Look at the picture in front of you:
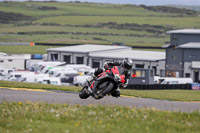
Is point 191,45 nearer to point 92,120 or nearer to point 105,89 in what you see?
point 105,89

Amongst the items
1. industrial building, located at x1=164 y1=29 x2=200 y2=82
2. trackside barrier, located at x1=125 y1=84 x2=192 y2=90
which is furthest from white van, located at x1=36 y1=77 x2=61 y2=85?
industrial building, located at x1=164 y1=29 x2=200 y2=82

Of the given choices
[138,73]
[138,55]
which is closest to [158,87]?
[138,73]

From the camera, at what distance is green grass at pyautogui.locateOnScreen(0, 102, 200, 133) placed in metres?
10.0

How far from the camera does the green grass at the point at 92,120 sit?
32.9ft

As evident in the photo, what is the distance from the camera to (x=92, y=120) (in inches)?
437

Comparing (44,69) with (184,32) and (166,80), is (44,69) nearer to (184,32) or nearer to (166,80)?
(166,80)

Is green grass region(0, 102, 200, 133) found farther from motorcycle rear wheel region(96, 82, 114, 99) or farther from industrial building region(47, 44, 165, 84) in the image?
industrial building region(47, 44, 165, 84)

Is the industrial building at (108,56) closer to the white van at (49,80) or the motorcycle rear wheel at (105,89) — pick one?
the white van at (49,80)

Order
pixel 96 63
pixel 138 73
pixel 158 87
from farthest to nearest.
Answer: pixel 96 63, pixel 138 73, pixel 158 87

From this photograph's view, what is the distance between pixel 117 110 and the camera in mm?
12773

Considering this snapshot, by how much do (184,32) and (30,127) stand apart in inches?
2645

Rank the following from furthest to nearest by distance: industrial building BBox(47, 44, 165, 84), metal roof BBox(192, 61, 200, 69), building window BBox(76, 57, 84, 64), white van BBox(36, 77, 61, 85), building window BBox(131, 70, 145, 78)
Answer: building window BBox(76, 57, 84, 64) → industrial building BBox(47, 44, 165, 84) → metal roof BBox(192, 61, 200, 69) → building window BBox(131, 70, 145, 78) → white van BBox(36, 77, 61, 85)

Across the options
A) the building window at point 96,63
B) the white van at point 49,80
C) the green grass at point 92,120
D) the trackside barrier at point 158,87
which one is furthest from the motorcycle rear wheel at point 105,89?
the building window at point 96,63

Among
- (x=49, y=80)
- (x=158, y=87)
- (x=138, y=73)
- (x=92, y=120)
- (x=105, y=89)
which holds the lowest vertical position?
(x=158, y=87)
